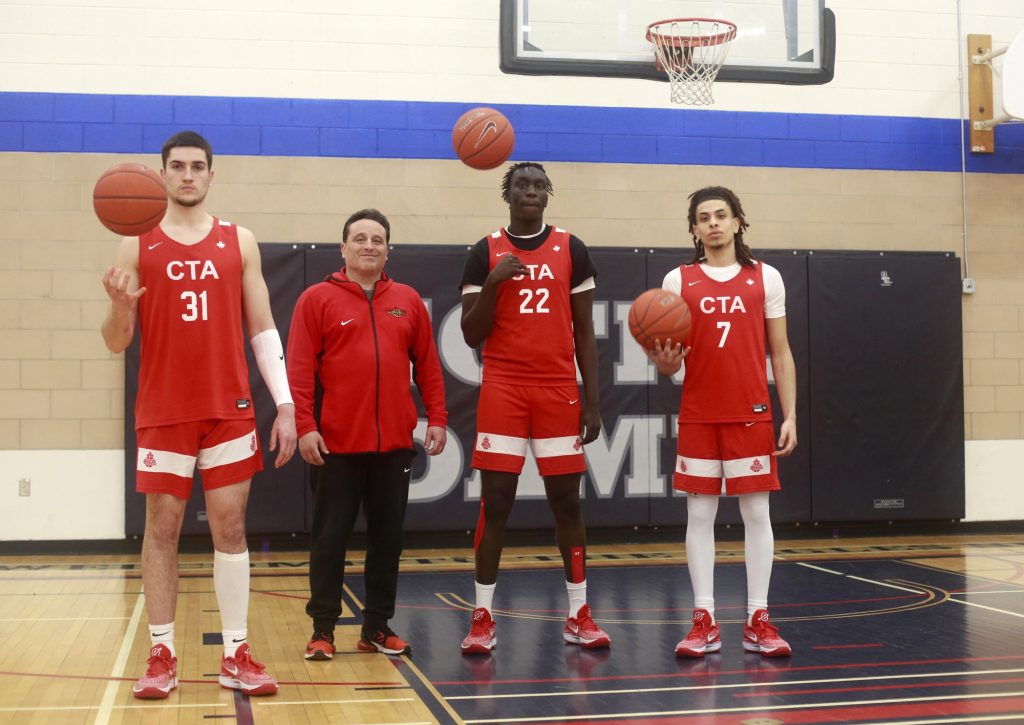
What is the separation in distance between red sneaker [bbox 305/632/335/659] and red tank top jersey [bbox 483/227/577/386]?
116cm

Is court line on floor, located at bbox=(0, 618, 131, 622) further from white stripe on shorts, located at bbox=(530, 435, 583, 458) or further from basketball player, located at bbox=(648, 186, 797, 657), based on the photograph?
basketball player, located at bbox=(648, 186, 797, 657)

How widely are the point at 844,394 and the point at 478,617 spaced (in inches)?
182

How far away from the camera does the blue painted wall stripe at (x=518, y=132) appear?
25.1 feet

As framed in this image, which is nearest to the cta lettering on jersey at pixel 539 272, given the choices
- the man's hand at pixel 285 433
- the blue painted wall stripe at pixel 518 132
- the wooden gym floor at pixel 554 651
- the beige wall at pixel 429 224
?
the man's hand at pixel 285 433

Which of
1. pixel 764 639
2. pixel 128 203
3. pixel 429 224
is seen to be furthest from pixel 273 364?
pixel 429 224

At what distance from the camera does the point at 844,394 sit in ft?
26.9

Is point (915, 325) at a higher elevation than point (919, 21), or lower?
lower

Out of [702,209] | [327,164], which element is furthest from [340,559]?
[327,164]

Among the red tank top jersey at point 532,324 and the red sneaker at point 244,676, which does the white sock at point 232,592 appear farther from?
the red tank top jersey at point 532,324

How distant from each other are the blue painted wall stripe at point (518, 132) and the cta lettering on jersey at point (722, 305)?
3.91 meters

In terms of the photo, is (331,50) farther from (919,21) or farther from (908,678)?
(908,678)

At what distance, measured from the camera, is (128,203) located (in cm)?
359

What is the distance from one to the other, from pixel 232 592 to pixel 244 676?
0.90 ft

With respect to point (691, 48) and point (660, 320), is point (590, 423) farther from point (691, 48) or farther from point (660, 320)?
point (691, 48)
